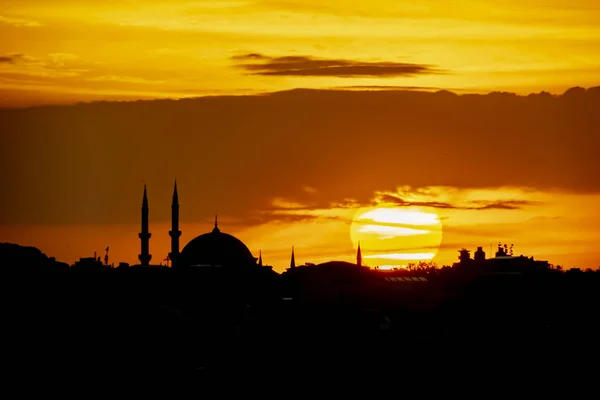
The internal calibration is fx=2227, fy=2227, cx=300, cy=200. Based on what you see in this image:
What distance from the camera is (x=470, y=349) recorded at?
107062 millimetres

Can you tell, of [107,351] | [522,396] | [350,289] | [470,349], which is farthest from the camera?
[350,289]

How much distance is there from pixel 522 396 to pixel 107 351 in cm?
2153

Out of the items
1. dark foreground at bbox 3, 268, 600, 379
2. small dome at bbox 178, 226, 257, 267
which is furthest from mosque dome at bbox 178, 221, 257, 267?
dark foreground at bbox 3, 268, 600, 379

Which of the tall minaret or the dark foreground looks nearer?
the dark foreground

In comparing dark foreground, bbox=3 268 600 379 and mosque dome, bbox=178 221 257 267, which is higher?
mosque dome, bbox=178 221 257 267

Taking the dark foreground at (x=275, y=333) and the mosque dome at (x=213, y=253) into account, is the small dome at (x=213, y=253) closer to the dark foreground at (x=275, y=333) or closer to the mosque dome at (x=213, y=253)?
the mosque dome at (x=213, y=253)

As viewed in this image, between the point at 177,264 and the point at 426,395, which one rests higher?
the point at 177,264

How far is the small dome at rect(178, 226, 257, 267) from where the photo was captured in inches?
5851

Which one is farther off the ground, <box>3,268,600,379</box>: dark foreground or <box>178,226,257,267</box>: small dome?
<box>178,226,257,267</box>: small dome

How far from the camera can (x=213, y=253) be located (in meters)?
149

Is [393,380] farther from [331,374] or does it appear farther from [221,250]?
[221,250]

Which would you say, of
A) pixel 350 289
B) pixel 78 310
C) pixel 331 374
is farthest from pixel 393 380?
pixel 350 289

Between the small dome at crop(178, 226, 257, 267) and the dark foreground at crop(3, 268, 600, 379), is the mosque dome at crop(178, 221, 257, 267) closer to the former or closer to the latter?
the small dome at crop(178, 226, 257, 267)

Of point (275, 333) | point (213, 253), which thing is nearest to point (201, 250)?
point (213, 253)
